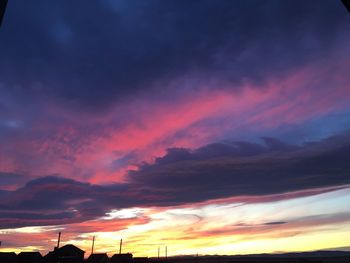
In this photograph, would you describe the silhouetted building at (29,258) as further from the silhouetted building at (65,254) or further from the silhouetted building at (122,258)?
the silhouetted building at (122,258)

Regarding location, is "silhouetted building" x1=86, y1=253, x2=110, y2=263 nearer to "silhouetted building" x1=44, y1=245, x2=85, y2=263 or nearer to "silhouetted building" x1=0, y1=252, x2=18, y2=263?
"silhouetted building" x1=44, y1=245, x2=85, y2=263

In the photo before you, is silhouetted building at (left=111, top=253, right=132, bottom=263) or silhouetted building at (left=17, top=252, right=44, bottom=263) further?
silhouetted building at (left=111, top=253, right=132, bottom=263)

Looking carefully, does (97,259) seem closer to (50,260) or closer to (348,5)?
(50,260)

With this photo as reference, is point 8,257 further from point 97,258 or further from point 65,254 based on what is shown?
point 97,258

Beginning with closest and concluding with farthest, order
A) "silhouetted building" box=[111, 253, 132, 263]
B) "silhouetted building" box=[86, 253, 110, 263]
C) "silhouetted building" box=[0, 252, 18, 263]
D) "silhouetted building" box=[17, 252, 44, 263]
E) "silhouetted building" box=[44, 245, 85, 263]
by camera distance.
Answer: "silhouetted building" box=[0, 252, 18, 263], "silhouetted building" box=[17, 252, 44, 263], "silhouetted building" box=[44, 245, 85, 263], "silhouetted building" box=[86, 253, 110, 263], "silhouetted building" box=[111, 253, 132, 263]

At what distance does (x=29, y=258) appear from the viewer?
76.4 m

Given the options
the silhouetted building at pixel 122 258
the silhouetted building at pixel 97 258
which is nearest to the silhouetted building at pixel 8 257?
the silhouetted building at pixel 97 258

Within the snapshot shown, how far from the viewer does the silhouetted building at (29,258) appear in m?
76.0

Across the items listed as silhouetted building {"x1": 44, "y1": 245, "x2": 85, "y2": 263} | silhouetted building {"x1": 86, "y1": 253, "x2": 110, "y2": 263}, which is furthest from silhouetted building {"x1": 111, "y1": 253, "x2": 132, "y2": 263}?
silhouetted building {"x1": 44, "y1": 245, "x2": 85, "y2": 263}

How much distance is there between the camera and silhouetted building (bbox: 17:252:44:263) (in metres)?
76.0

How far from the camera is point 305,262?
3081 inches

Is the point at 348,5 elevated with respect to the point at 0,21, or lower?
elevated

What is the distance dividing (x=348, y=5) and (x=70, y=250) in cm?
8667

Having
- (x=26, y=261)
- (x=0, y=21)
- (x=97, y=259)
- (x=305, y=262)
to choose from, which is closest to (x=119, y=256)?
(x=97, y=259)
